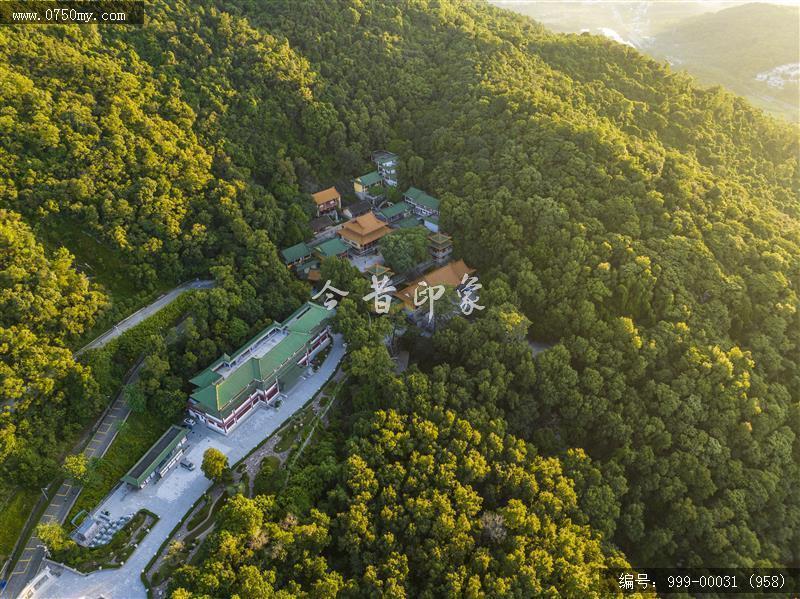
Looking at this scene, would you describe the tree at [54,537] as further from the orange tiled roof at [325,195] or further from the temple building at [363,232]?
the orange tiled roof at [325,195]

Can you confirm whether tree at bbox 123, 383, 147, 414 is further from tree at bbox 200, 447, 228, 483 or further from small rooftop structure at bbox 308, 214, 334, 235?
small rooftop structure at bbox 308, 214, 334, 235

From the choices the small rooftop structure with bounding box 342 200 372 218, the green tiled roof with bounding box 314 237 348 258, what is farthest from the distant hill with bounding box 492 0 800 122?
the green tiled roof with bounding box 314 237 348 258

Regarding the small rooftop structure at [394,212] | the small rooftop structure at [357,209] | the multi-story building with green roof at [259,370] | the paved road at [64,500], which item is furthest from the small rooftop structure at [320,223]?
the paved road at [64,500]

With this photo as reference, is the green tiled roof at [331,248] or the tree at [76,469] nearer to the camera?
the tree at [76,469]

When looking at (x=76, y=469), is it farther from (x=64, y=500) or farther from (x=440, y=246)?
(x=440, y=246)
